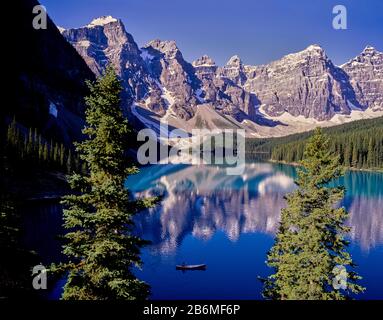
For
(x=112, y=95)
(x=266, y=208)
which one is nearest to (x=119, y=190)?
(x=112, y=95)

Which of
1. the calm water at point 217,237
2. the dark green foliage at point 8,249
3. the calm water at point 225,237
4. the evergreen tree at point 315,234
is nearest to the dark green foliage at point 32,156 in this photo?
the calm water at point 217,237

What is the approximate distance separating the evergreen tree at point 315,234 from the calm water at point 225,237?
57.0 feet

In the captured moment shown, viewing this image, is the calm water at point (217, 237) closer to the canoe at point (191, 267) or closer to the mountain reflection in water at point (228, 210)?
the mountain reflection in water at point (228, 210)

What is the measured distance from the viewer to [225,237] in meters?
63.0

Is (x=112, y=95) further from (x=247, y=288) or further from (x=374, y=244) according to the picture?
(x=374, y=244)

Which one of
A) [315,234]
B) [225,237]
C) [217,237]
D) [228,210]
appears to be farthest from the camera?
[228,210]

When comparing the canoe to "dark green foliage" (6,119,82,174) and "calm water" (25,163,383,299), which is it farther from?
"dark green foliage" (6,119,82,174)

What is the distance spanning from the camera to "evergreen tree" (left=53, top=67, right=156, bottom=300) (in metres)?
14.7

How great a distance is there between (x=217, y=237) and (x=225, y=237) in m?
1.40

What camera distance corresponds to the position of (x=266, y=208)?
Answer: 8550 centimetres

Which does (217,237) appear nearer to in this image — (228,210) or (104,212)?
(228,210)

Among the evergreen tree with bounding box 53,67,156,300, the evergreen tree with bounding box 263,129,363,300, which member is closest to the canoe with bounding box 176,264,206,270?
the evergreen tree with bounding box 263,129,363,300

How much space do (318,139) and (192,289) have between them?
2429 centimetres

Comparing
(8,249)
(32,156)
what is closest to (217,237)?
(8,249)
